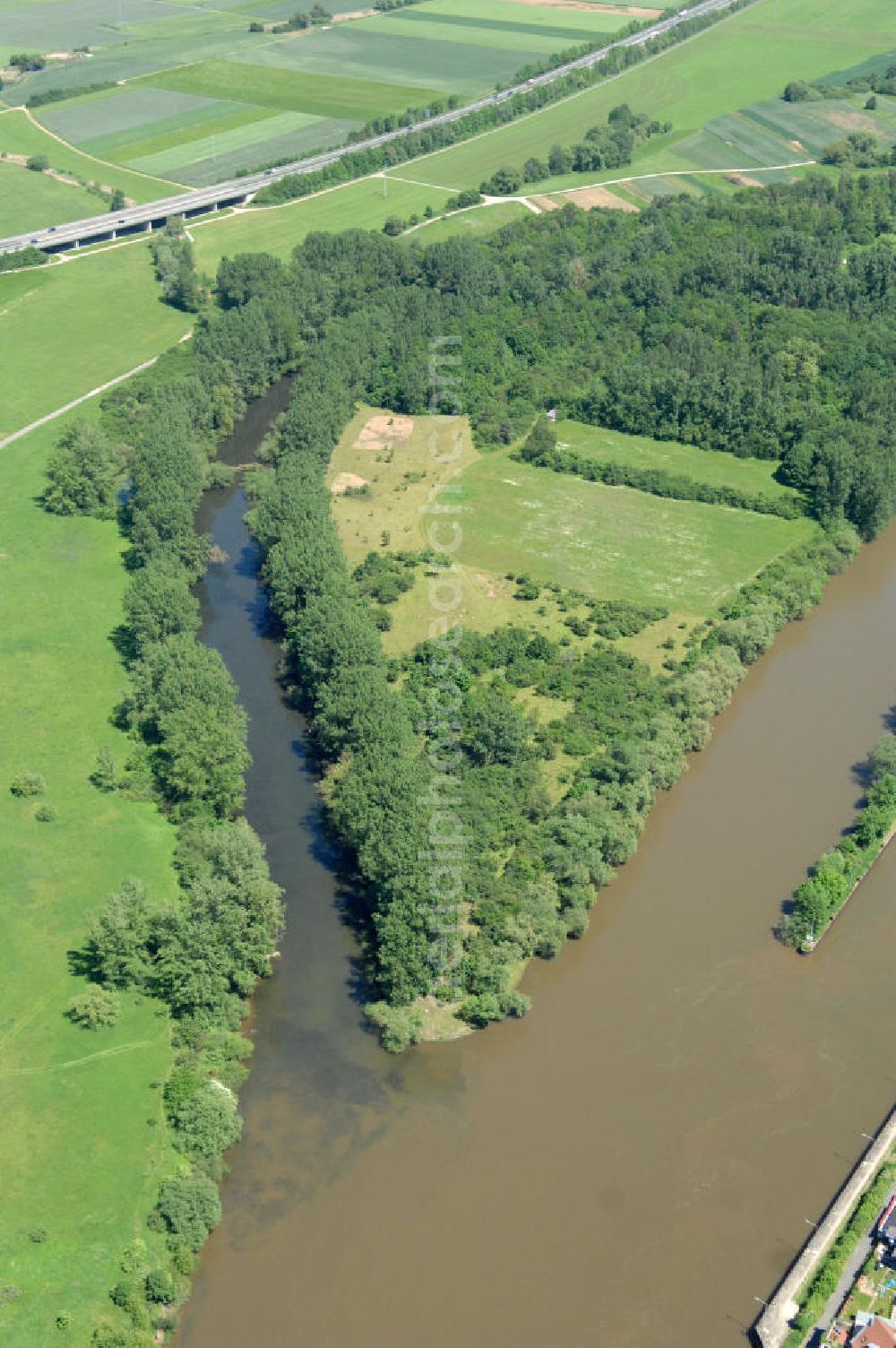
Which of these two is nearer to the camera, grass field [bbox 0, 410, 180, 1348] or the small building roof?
the small building roof

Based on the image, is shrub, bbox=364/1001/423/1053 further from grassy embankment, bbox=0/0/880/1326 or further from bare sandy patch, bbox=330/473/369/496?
bare sandy patch, bbox=330/473/369/496

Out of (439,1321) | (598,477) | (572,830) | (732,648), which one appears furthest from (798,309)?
(439,1321)

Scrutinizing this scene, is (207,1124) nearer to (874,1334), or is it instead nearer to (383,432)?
(874,1334)

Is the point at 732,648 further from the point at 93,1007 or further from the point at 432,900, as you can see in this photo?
the point at 93,1007

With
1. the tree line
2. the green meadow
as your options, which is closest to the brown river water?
the tree line

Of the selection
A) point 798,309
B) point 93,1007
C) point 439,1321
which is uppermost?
point 798,309
